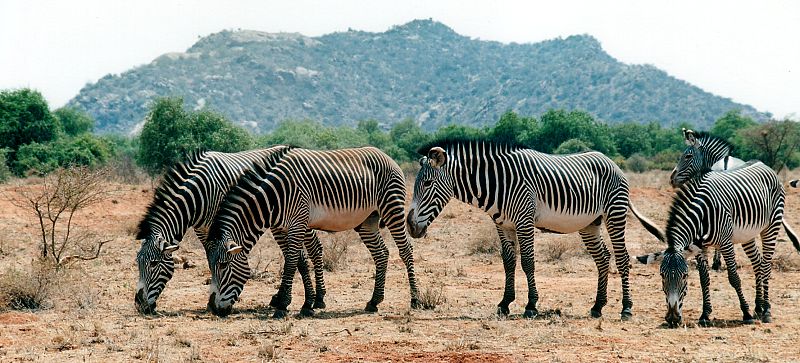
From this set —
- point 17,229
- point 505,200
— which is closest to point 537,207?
point 505,200

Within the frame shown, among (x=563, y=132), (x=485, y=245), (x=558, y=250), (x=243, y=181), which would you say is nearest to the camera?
(x=243, y=181)

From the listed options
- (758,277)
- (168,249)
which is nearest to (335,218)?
(168,249)

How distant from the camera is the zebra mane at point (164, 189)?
35.4 feet

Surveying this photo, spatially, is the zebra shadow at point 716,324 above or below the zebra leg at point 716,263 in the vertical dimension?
below

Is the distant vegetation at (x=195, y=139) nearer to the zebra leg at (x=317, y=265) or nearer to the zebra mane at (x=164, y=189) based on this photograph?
the zebra mane at (x=164, y=189)

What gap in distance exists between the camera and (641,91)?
133625mm

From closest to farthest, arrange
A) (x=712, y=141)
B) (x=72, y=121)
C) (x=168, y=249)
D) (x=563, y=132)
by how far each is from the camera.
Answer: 1. (x=168, y=249)
2. (x=712, y=141)
3. (x=563, y=132)
4. (x=72, y=121)

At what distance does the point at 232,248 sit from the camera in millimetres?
10195

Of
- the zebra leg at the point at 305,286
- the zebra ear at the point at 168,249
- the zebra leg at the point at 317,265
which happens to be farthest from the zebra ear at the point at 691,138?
the zebra ear at the point at 168,249

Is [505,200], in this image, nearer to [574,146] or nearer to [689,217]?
[689,217]

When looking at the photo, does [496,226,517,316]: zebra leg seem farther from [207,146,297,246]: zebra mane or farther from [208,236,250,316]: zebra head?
[208,236,250,316]: zebra head

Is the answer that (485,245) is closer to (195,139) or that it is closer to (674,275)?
(674,275)

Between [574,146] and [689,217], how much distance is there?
3527cm

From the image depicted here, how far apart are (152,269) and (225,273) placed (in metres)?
0.99
